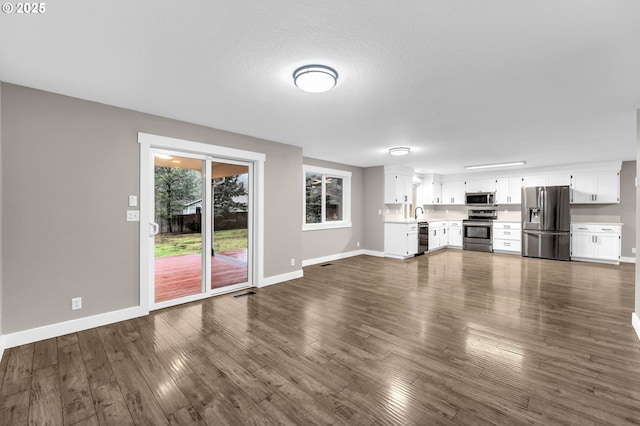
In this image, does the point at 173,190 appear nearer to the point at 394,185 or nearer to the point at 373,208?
the point at 373,208

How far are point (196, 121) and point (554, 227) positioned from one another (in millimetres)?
8443

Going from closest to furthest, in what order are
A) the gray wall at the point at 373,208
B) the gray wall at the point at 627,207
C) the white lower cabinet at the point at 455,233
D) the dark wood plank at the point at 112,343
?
the dark wood plank at the point at 112,343
the gray wall at the point at 627,207
the gray wall at the point at 373,208
the white lower cabinet at the point at 455,233

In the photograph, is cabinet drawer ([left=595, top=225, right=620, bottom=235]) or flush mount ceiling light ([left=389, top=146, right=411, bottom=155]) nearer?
flush mount ceiling light ([left=389, top=146, right=411, bottom=155])

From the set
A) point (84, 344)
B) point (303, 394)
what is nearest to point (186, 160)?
point (84, 344)

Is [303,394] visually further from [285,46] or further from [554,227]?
[554,227]

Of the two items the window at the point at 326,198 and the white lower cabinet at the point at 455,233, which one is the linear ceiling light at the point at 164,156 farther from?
the white lower cabinet at the point at 455,233

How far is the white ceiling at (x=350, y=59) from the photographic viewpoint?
1.65 meters

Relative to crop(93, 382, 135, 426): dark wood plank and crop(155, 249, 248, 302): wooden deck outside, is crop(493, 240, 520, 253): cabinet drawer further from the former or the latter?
crop(93, 382, 135, 426): dark wood plank

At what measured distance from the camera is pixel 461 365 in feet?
7.51

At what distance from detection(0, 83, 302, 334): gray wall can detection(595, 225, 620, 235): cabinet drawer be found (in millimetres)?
9221

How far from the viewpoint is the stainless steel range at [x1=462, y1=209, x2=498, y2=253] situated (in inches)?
318

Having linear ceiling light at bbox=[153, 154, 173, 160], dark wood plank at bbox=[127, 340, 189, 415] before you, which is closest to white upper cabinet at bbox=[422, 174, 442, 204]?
linear ceiling light at bbox=[153, 154, 173, 160]

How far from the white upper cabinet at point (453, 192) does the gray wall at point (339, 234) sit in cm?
328

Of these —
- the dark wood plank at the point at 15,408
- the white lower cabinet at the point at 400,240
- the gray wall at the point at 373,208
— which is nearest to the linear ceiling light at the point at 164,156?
the dark wood plank at the point at 15,408
